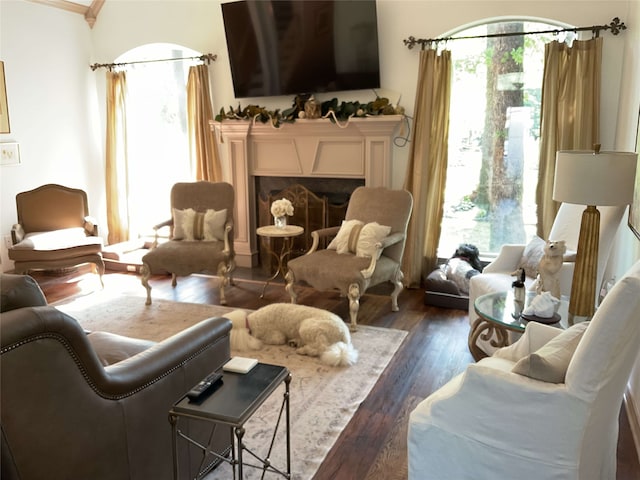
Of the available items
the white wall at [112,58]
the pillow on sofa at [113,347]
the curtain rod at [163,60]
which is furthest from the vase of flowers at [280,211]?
the pillow on sofa at [113,347]

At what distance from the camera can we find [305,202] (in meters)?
5.46

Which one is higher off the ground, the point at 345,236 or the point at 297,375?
the point at 345,236

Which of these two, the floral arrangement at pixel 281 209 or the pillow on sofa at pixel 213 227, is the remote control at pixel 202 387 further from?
the pillow on sofa at pixel 213 227

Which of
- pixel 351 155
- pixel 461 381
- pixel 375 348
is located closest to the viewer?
pixel 461 381

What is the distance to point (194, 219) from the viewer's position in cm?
490

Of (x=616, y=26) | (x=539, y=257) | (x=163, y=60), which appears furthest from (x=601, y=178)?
(x=163, y=60)

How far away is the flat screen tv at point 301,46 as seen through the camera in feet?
16.2

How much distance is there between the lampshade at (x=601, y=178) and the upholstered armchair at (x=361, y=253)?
5.39ft

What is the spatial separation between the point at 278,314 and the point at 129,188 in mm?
3676

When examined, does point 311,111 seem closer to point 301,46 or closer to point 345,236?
point 301,46

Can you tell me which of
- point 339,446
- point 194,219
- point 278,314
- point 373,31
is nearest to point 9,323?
point 339,446

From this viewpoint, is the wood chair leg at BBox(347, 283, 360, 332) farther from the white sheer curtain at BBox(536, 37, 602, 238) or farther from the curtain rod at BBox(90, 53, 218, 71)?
the curtain rod at BBox(90, 53, 218, 71)

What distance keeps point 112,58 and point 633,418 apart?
6.20m

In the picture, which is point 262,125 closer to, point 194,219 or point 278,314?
point 194,219
